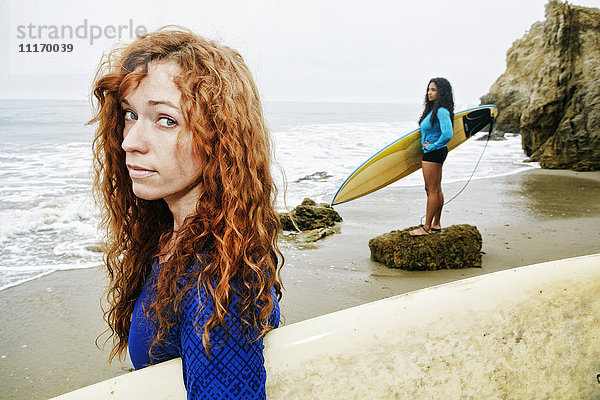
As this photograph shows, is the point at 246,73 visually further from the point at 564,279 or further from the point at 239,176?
the point at 564,279

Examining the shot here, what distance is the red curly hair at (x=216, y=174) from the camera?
2.71ft

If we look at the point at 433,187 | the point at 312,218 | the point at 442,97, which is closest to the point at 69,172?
the point at 312,218

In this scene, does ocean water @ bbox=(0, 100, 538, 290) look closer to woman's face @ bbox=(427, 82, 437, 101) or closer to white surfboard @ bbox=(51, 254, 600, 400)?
white surfboard @ bbox=(51, 254, 600, 400)

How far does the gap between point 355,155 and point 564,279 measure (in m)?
10.7

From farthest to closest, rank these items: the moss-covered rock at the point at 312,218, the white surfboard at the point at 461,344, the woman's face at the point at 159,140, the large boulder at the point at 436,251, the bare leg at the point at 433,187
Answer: the moss-covered rock at the point at 312,218 → the bare leg at the point at 433,187 → the large boulder at the point at 436,251 → the white surfboard at the point at 461,344 → the woman's face at the point at 159,140

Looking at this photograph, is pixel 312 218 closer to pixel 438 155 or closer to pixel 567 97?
pixel 438 155

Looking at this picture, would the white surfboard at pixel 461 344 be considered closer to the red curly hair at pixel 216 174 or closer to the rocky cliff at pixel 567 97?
the red curly hair at pixel 216 174

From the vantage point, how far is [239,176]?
886 millimetres

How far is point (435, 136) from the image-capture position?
155 inches

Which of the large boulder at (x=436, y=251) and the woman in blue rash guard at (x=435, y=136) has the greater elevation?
the woman in blue rash guard at (x=435, y=136)

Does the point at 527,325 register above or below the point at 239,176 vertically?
below

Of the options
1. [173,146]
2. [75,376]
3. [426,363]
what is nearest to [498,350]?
[426,363]

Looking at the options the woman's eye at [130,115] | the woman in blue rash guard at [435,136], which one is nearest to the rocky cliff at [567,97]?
the woman in blue rash guard at [435,136]

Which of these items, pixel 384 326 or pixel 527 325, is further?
pixel 527 325
